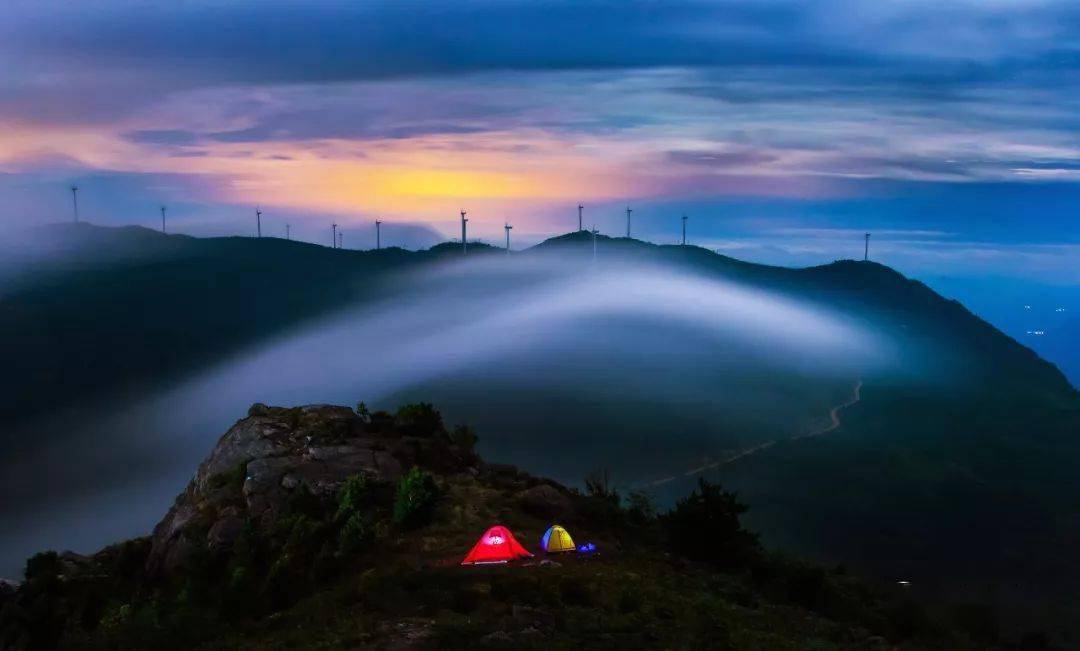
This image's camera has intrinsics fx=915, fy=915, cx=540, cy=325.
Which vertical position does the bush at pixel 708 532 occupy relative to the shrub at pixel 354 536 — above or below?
below

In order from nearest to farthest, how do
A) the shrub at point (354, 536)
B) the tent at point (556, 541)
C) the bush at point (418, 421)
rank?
the tent at point (556, 541) → the shrub at point (354, 536) → the bush at point (418, 421)

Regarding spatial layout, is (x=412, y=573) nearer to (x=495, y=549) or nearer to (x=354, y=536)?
(x=495, y=549)

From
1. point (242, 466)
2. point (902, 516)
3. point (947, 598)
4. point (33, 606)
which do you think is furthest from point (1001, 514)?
point (33, 606)

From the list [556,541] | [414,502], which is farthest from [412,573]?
[414,502]

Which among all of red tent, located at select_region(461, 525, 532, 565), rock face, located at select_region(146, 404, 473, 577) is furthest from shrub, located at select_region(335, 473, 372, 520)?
red tent, located at select_region(461, 525, 532, 565)

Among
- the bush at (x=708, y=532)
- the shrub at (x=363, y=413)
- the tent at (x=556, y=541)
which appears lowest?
the bush at (x=708, y=532)

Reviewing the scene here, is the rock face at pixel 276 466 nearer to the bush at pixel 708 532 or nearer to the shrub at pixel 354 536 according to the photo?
the shrub at pixel 354 536

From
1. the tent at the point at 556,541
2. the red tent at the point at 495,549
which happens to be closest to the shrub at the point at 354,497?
the red tent at the point at 495,549
